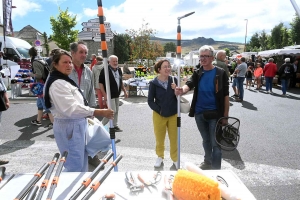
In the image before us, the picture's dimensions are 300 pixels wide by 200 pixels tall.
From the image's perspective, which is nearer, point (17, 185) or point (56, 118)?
point (17, 185)

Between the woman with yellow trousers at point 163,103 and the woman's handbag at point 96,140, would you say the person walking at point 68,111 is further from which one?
the woman with yellow trousers at point 163,103

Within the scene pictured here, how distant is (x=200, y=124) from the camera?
3572 mm

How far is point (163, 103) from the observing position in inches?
148

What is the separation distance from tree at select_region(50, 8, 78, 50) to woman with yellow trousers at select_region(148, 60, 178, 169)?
3515cm

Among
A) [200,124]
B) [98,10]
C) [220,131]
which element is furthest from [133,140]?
[98,10]

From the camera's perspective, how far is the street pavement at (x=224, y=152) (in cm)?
370

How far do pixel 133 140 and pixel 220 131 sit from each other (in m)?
2.76

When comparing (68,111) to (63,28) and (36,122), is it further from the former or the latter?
(63,28)

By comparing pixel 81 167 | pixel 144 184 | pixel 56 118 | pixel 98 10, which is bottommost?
pixel 81 167

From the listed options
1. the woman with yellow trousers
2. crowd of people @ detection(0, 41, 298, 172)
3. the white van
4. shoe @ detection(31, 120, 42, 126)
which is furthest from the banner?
the woman with yellow trousers

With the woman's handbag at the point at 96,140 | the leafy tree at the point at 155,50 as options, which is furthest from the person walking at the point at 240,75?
the leafy tree at the point at 155,50

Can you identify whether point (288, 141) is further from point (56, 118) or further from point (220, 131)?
point (56, 118)

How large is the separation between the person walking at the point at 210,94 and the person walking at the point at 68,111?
53.2 inches

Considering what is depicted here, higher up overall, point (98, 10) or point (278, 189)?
point (98, 10)
